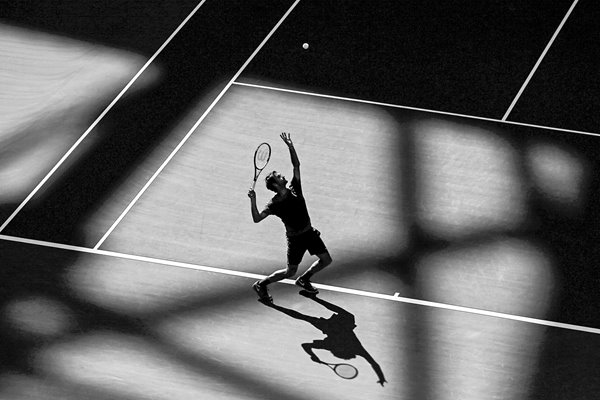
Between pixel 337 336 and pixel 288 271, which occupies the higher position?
pixel 288 271

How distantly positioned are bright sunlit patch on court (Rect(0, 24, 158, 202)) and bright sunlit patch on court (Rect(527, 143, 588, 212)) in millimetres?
6119

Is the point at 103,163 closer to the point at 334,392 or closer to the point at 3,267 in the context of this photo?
the point at 3,267

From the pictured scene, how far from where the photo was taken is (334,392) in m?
13.7

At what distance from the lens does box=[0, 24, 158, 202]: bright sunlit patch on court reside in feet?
59.4

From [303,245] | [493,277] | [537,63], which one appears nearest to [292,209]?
[303,245]

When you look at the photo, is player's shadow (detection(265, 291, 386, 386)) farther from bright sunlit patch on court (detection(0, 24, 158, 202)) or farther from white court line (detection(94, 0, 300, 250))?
bright sunlit patch on court (detection(0, 24, 158, 202))

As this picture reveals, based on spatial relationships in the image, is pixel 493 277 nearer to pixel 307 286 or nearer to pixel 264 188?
pixel 307 286

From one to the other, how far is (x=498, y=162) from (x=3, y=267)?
686 centimetres

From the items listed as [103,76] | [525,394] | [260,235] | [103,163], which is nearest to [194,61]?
[103,76]

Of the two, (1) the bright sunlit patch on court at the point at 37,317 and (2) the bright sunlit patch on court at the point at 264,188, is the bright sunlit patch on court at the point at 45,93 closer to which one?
(2) the bright sunlit patch on court at the point at 264,188

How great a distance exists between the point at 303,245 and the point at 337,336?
3.61ft

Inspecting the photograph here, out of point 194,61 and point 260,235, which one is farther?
point 194,61

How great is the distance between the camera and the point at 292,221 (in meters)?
14.4

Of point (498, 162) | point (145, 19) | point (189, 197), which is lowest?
point (189, 197)
